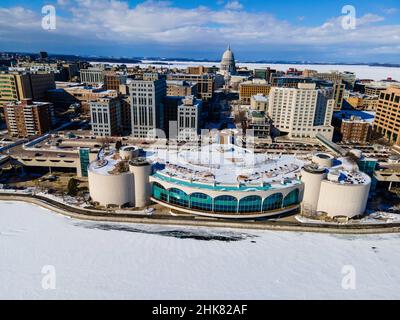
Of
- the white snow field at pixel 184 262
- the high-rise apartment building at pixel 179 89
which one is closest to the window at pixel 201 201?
the white snow field at pixel 184 262

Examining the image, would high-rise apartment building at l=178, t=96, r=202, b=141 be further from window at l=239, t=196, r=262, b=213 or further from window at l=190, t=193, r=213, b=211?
window at l=239, t=196, r=262, b=213

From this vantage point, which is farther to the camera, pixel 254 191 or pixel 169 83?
pixel 169 83

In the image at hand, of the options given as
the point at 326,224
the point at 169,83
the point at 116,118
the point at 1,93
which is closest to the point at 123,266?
the point at 326,224

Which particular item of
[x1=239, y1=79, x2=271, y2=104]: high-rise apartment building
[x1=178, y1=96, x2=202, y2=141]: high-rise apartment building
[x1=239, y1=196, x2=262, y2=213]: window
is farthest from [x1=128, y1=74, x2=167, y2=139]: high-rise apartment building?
[x1=239, y1=79, x2=271, y2=104]: high-rise apartment building

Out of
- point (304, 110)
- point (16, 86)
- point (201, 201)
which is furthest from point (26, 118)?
point (304, 110)

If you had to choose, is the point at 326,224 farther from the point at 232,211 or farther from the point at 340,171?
the point at 232,211
